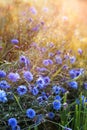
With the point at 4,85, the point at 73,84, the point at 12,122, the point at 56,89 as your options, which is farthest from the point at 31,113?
the point at 73,84

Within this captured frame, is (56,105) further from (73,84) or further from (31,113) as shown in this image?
(73,84)

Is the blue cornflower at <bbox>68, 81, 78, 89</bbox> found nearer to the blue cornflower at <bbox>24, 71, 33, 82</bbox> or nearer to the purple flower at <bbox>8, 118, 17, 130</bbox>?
the blue cornflower at <bbox>24, 71, 33, 82</bbox>

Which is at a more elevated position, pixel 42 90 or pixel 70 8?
pixel 70 8

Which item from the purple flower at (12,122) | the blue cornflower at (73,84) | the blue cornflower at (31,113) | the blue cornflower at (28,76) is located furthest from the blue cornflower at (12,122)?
the blue cornflower at (73,84)

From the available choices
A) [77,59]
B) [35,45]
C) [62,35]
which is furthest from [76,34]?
[35,45]

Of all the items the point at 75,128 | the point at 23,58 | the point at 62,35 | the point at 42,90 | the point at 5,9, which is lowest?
A: the point at 75,128

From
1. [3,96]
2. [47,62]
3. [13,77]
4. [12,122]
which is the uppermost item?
[47,62]

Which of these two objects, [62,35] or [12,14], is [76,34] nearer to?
[62,35]

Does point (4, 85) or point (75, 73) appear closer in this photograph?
point (4, 85)

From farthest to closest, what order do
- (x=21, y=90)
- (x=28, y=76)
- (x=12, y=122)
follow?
(x=28, y=76) → (x=21, y=90) → (x=12, y=122)

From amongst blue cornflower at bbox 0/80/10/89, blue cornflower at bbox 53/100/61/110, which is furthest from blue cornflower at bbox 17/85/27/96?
blue cornflower at bbox 53/100/61/110

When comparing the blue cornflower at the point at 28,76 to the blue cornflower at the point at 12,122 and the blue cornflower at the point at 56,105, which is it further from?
the blue cornflower at the point at 12,122
